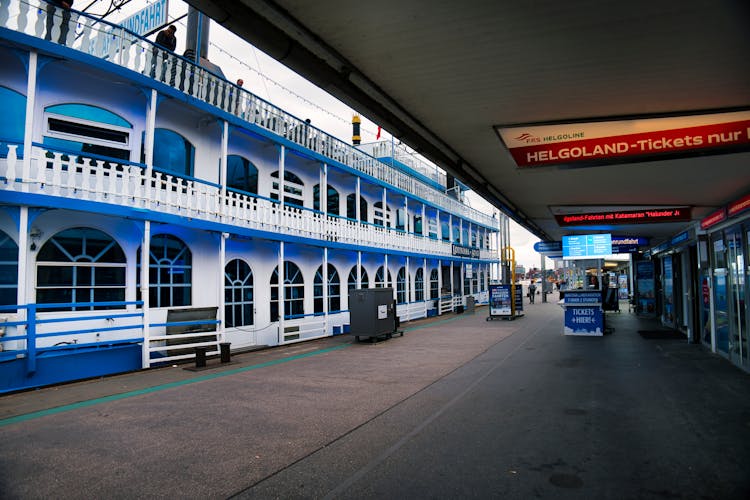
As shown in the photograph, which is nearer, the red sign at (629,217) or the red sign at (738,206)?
the red sign at (738,206)

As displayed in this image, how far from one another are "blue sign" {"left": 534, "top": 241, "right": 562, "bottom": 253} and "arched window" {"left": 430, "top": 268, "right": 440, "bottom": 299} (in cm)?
642

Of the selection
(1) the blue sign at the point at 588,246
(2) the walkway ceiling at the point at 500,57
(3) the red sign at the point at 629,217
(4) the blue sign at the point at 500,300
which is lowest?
(4) the blue sign at the point at 500,300

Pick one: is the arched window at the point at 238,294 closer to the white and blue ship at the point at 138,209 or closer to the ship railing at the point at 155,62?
the white and blue ship at the point at 138,209

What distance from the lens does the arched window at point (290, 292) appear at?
14836 mm

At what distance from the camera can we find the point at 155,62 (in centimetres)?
1048

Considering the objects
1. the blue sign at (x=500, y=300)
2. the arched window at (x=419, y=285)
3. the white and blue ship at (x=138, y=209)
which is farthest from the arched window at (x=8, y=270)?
the arched window at (x=419, y=285)

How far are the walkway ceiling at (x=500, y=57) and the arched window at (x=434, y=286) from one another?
849 inches

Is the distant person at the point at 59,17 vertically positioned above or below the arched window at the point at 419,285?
above

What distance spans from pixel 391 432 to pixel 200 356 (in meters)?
6.04

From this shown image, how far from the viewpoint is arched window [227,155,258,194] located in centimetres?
1384

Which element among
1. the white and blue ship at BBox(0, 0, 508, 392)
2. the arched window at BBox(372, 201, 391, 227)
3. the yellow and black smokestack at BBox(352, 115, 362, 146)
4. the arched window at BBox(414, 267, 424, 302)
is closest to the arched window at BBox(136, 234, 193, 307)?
the white and blue ship at BBox(0, 0, 508, 392)

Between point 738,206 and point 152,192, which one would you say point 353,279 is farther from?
point 738,206

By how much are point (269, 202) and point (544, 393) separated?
9938mm

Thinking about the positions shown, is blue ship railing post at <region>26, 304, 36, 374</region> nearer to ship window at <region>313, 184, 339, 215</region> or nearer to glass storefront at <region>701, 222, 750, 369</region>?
ship window at <region>313, 184, 339, 215</region>
